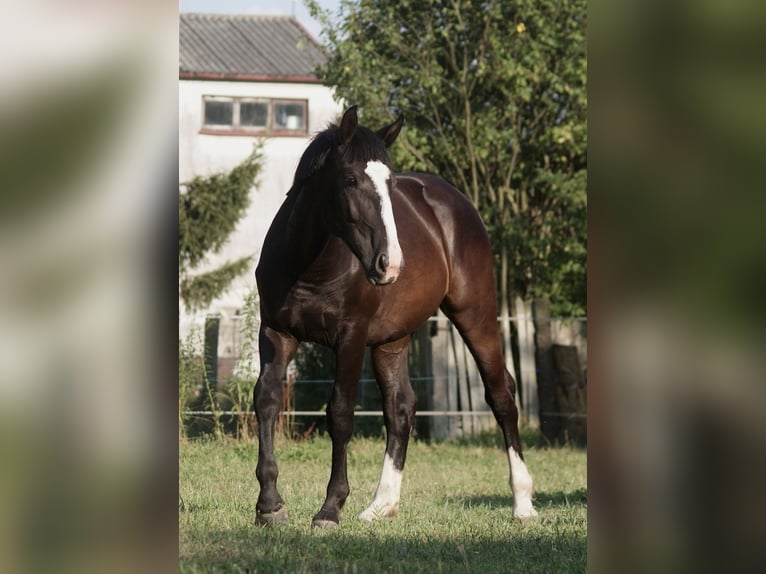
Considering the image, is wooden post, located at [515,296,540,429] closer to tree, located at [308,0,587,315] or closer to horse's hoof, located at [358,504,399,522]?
tree, located at [308,0,587,315]

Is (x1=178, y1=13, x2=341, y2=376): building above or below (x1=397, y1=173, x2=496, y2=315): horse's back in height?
above

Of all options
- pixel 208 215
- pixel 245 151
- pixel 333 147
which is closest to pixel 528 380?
pixel 333 147

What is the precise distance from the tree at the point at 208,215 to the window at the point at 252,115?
3977 mm

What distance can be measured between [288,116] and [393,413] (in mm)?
21640

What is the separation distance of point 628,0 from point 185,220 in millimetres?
21522

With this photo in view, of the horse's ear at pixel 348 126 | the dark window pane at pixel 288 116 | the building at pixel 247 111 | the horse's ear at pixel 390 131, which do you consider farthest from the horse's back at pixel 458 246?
the dark window pane at pixel 288 116

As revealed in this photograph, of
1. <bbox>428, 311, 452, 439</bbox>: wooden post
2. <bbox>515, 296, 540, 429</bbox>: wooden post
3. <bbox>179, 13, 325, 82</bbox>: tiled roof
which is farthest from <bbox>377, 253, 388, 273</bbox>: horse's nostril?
<bbox>179, 13, 325, 82</bbox>: tiled roof

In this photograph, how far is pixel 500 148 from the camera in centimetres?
1645

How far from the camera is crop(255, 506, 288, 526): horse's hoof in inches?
227

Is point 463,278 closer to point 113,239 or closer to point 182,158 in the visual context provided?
point 113,239

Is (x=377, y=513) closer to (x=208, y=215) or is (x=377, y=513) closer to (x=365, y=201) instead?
(x=365, y=201)

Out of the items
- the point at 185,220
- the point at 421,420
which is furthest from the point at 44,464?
the point at 185,220

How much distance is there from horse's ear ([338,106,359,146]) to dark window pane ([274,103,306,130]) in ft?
73.2

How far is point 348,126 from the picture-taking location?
594 centimetres
